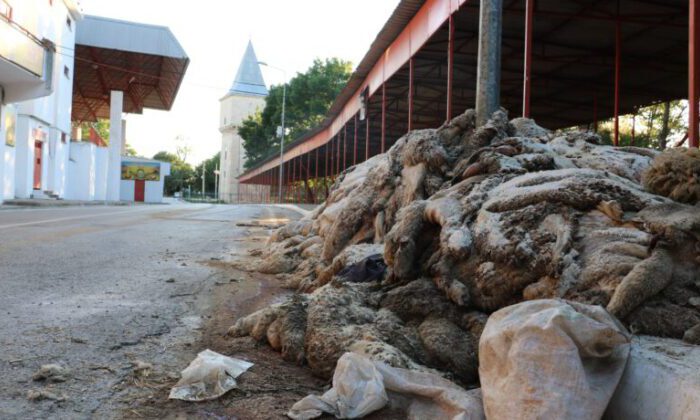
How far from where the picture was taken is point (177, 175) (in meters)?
91.8

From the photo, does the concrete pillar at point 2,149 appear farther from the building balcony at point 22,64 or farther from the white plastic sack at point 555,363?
the white plastic sack at point 555,363

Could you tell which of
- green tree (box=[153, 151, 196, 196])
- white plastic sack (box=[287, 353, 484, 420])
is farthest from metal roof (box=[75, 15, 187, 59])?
green tree (box=[153, 151, 196, 196])

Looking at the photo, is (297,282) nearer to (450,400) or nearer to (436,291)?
(436,291)

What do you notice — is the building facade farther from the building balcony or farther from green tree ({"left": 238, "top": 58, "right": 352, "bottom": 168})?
green tree ({"left": 238, "top": 58, "right": 352, "bottom": 168})

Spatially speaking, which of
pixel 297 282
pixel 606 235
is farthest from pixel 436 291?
pixel 297 282

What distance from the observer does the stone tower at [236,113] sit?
2990 inches

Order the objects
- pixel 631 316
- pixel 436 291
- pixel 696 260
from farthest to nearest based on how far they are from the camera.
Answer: pixel 436 291 < pixel 696 260 < pixel 631 316

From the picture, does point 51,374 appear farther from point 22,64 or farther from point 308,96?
point 308,96

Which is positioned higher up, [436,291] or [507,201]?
[507,201]

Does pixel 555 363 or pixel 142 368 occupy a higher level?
pixel 555 363

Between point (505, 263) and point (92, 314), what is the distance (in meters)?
2.62

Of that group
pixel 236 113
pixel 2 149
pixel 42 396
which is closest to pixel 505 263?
pixel 42 396

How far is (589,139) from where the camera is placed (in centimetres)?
472

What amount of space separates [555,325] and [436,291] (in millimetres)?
1345
